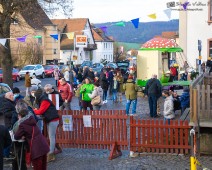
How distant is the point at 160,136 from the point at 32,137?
11.8 feet

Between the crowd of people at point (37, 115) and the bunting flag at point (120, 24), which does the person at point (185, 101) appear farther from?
the bunting flag at point (120, 24)

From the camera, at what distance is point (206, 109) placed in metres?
10.7

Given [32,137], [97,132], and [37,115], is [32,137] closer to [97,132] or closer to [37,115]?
[37,115]

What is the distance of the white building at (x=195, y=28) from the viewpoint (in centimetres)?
3638

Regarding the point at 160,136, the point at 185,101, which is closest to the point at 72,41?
the point at 185,101

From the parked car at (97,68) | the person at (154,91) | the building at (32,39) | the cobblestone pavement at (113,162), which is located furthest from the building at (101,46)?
the cobblestone pavement at (113,162)

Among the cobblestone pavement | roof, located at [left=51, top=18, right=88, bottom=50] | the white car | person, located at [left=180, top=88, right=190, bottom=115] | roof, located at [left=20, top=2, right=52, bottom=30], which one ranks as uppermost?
roof, located at [left=51, top=18, right=88, bottom=50]

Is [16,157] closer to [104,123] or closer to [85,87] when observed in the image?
[104,123]

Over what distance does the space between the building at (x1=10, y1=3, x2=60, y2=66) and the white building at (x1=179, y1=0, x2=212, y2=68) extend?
37.6ft

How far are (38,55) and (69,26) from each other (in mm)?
29746

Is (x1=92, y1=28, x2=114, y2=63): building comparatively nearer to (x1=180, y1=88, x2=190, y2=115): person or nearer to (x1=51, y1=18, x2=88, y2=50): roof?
(x1=51, y1=18, x2=88, y2=50): roof

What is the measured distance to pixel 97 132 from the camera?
36.8 ft

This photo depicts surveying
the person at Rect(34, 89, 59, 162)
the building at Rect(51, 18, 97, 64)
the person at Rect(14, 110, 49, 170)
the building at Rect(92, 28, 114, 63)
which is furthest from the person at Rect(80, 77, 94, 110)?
the building at Rect(92, 28, 114, 63)

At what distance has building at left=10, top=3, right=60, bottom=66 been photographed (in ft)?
87.6
